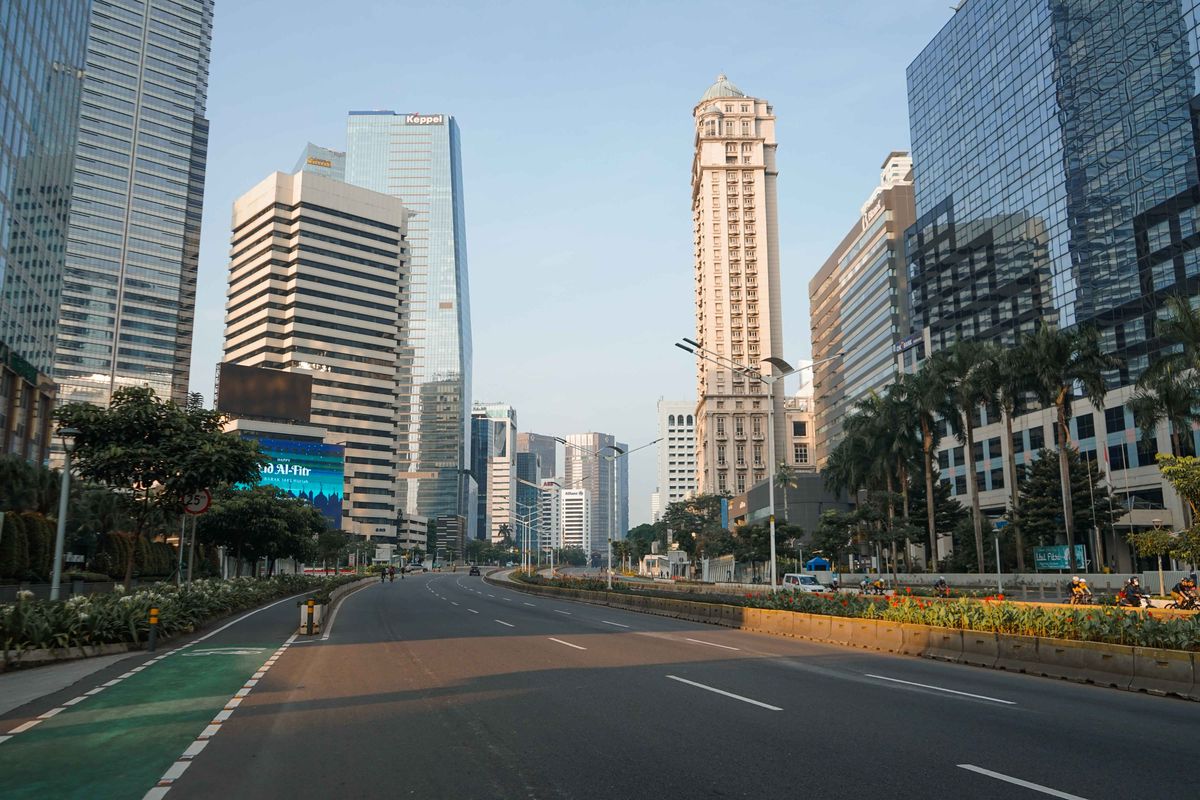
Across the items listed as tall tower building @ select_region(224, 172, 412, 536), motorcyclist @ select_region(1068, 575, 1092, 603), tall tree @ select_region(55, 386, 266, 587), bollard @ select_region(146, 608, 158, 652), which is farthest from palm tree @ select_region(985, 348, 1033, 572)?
tall tower building @ select_region(224, 172, 412, 536)

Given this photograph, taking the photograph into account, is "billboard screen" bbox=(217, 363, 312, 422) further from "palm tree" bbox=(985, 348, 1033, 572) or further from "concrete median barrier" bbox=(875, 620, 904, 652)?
"concrete median barrier" bbox=(875, 620, 904, 652)

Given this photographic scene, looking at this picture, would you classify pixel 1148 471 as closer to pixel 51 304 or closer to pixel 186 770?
pixel 186 770

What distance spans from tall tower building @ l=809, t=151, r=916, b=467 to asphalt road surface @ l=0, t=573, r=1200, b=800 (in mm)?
93195

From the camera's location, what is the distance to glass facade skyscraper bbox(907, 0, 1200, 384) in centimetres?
6806

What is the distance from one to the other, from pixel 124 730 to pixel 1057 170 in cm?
8862

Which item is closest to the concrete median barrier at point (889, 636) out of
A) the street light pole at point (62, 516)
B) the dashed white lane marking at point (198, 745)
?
the dashed white lane marking at point (198, 745)

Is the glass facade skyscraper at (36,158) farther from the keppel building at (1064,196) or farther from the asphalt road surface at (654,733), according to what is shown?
the keppel building at (1064,196)

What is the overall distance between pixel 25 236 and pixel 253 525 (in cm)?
2792

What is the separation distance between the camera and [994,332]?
294 ft

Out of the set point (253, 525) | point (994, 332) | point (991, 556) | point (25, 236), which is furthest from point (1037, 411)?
point (25, 236)

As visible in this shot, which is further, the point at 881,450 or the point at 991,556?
the point at 881,450

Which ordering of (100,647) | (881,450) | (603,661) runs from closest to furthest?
1. (603,661)
2. (100,647)
3. (881,450)

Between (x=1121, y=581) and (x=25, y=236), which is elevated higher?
(x=25, y=236)

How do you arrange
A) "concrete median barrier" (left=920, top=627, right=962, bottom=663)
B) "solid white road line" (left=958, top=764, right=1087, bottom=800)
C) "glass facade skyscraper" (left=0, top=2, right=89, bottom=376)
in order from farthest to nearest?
1. "glass facade skyscraper" (left=0, top=2, right=89, bottom=376)
2. "concrete median barrier" (left=920, top=627, right=962, bottom=663)
3. "solid white road line" (left=958, top=764, right=1087, bottom=800)
